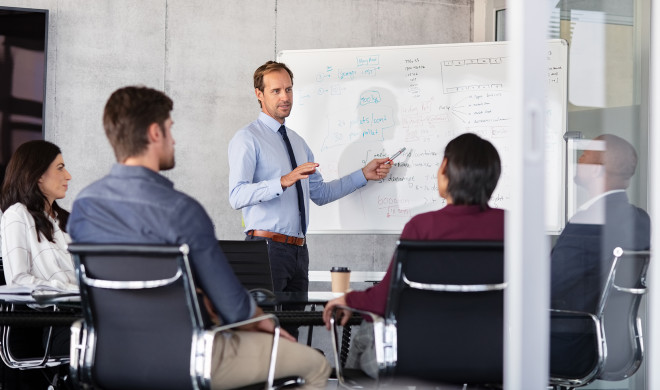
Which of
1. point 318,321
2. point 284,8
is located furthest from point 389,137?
point 318,321

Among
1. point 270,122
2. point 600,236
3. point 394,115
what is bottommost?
point 600,236

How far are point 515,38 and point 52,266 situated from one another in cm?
229

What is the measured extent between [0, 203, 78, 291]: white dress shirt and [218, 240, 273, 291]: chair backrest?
67 centimetres

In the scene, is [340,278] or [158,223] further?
[340,278]

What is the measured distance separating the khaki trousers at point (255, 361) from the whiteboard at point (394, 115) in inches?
105

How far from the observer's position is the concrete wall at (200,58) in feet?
18.6

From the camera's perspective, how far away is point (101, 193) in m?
2.36

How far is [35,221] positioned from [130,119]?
58.6 inches

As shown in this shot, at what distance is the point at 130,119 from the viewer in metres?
2.43

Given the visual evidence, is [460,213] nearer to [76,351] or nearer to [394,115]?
[76,351]

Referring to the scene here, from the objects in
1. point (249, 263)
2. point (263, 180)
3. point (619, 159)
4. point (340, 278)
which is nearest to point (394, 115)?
point (263, 180)

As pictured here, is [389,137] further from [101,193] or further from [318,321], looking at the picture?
[101,193]

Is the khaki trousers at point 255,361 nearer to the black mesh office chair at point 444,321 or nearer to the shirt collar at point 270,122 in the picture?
the black mesh office chair at point 444,321

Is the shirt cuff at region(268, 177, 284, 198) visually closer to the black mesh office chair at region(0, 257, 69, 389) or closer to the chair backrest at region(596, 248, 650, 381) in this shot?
the black mesh office chair at region(0, 257, 69, 389)
